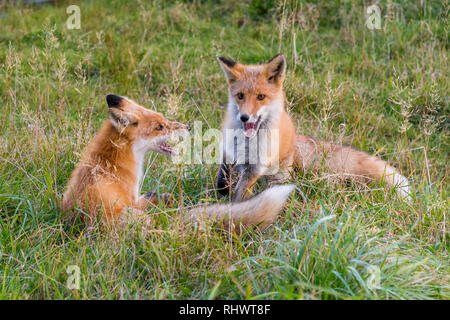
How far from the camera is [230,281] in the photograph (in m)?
2.87

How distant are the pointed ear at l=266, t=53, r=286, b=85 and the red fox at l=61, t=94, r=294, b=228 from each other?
1.00 m

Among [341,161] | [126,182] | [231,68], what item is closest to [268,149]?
[341,161]

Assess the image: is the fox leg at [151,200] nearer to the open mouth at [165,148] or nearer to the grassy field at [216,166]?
the grassy field at [216,166]

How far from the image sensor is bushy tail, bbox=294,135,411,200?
14.3 ft

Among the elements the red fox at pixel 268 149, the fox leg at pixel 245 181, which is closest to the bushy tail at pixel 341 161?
the red fox at pixel 268 149

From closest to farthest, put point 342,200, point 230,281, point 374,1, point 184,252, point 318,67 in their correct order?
point 230,281 < point 184,252 < point 342,200 < point 318,67 < point 374,1

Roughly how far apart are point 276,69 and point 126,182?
179 cm

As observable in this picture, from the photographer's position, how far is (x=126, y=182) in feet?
12.5

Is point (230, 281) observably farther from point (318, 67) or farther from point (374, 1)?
point (374, 1)

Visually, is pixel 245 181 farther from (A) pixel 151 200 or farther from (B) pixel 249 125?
(A) pixel 151 200

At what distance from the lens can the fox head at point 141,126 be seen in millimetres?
3844

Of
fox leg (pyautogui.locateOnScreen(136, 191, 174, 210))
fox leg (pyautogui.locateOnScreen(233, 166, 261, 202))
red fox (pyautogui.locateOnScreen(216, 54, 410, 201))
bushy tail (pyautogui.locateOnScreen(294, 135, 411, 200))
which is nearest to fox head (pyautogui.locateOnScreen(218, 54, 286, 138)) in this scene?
red fox (pyautogui.locateOnScreen(216, 54, 410, 201))
